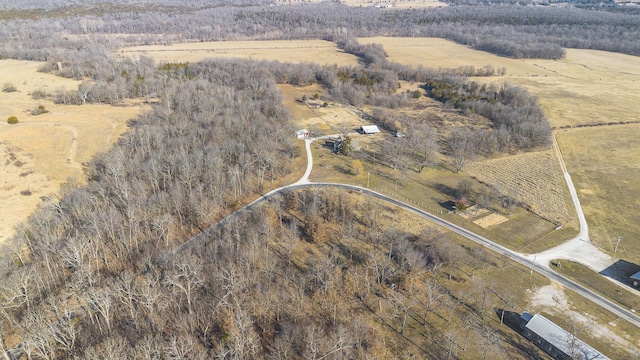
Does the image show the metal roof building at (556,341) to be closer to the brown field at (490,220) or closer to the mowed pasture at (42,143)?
the brown field at (490,220)

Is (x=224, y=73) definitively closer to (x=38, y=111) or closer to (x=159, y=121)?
(x=159, y=121)

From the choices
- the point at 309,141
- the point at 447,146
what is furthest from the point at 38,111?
the point at 447,146

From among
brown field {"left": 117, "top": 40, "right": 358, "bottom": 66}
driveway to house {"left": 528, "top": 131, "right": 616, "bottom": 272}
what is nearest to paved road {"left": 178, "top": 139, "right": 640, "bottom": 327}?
driveway to house {"left": 528, "top": 131, "right": 616, "bottom": 272}

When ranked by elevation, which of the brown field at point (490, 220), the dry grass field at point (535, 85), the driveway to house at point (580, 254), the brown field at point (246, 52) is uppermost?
the brown field at point (246, 52)

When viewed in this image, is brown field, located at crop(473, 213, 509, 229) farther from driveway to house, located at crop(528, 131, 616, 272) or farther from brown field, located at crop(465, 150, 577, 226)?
driveway to house, located at crop(528, 131, 616, 272)

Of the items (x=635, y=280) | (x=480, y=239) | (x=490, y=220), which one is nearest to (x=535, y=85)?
(x=490, y=220)

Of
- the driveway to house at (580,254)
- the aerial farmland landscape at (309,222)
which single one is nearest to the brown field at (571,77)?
the aerial farmland landscape at (309,222)
